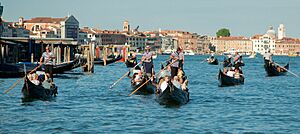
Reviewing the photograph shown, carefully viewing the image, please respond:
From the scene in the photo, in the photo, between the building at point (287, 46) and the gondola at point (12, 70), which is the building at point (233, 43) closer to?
the building at point (287, 46)

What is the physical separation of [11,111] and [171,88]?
3388 mm

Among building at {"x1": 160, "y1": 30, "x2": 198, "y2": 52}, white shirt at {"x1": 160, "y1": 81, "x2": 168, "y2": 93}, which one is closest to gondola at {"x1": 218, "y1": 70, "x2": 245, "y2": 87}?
white shirt at {"x1": 160, "y1": 81, "x2": 168, "y2": 93}

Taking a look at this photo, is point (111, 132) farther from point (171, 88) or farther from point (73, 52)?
point (73, 52)

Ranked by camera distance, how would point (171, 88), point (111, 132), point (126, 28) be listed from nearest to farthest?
point (111, 132) → point (171, 88) → point (126, 28)

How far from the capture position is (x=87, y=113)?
13.7 meters

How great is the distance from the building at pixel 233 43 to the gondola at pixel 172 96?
509 feet

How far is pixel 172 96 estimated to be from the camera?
14672mm

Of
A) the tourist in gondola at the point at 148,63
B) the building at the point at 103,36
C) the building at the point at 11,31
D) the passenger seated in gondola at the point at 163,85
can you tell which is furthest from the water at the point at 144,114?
the building at the point at 103,36

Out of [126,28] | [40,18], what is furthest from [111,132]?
[126,28]

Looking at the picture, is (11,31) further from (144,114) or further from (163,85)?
(144,114)

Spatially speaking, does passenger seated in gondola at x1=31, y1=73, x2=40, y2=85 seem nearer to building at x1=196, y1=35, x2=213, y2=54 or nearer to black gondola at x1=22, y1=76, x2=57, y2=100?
black gondola at x1=22, y1=76, x2=57, y2=100

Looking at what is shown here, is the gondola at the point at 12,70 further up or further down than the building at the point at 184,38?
further down

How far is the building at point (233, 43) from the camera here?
169125mm

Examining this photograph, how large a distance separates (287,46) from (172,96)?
163172 millimetres
